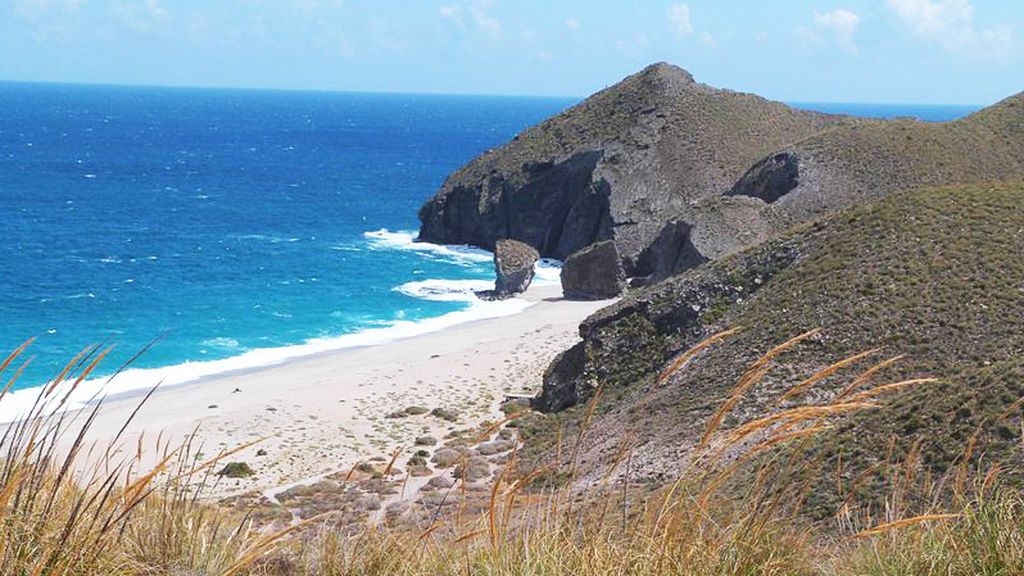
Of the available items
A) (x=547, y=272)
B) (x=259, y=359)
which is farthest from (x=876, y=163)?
(x=259, y=359)

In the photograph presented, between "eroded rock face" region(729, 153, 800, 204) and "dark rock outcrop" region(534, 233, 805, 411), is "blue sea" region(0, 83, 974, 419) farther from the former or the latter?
"dark rock outcrop" region(534, 233, 805, 411)

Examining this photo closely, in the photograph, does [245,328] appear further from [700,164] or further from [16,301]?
[700,164]

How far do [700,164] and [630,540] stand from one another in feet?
217

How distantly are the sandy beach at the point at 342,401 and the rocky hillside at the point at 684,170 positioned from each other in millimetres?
12279

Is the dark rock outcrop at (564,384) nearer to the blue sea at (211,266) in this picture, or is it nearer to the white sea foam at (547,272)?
the blue sea at (211,266)

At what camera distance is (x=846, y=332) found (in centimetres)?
2388

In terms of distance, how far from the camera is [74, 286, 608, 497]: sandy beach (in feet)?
89.1

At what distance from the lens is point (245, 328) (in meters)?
46.9

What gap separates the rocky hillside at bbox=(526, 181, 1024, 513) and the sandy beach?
441 cm

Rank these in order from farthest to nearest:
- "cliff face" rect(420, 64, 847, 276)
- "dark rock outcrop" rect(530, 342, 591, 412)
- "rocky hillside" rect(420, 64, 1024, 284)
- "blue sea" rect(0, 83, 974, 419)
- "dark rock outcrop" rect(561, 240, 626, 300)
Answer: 1. "cliff face" rect(420, 64, 847, 276)
2. "dark rock outcrop" rect(561, 240, 626, 300)
3. "rocky hillside" rect(420, 64, 1024, 284)
4. "blue sea" rect(0, 83, 974, 419)
5. "dark rock outcrop" rect(530, 342, 591, 412)

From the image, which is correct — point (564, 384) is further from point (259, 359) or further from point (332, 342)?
point (332, 342)

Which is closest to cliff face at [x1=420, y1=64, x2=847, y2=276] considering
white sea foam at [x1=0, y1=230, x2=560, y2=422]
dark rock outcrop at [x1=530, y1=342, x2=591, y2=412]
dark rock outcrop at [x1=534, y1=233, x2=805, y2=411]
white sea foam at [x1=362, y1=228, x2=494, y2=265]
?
white sea foam at [x1=362, y1=228, x2=494, y2=265]

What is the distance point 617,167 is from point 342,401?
40.5 m

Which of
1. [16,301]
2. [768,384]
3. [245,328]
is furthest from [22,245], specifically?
[768,384]
